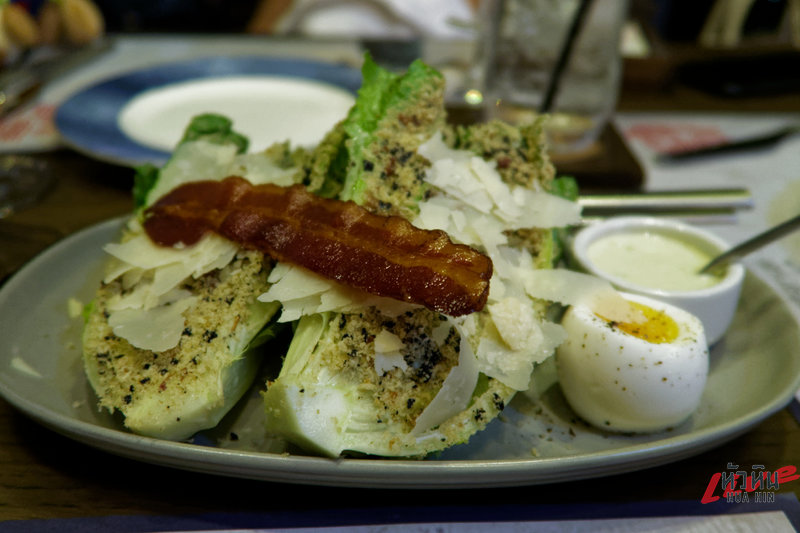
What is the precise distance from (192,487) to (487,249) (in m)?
0.89

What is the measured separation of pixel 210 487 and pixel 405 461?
44 cm

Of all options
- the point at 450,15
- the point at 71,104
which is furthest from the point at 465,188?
the point at 450,15

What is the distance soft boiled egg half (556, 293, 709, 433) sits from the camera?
54.5 inches

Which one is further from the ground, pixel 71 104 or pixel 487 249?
pixel 487 249

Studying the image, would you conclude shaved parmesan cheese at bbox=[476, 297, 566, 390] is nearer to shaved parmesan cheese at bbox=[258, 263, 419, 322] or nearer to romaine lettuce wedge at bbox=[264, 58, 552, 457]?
romaine lettuce wedge at bbox=[264, 58, 552, 457]

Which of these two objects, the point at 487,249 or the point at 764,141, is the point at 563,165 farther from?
the point at 487,249

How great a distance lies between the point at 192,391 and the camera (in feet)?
4.27

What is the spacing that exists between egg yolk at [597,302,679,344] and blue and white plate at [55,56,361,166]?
5.33 feet

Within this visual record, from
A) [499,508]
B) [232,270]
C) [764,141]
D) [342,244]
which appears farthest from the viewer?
[764,141]

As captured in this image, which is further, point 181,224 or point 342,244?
point 181,224

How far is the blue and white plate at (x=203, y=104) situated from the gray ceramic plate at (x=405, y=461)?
87 centimetres

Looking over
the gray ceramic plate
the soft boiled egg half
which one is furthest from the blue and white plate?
the soft boiled egg half

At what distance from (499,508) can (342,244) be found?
678 mm

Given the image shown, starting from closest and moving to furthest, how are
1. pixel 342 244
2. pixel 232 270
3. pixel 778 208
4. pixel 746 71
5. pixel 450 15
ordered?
pixel 342 244 < pixel 232 270 < pixel 778 208 < pixel 746 71 < pixel 450 15
